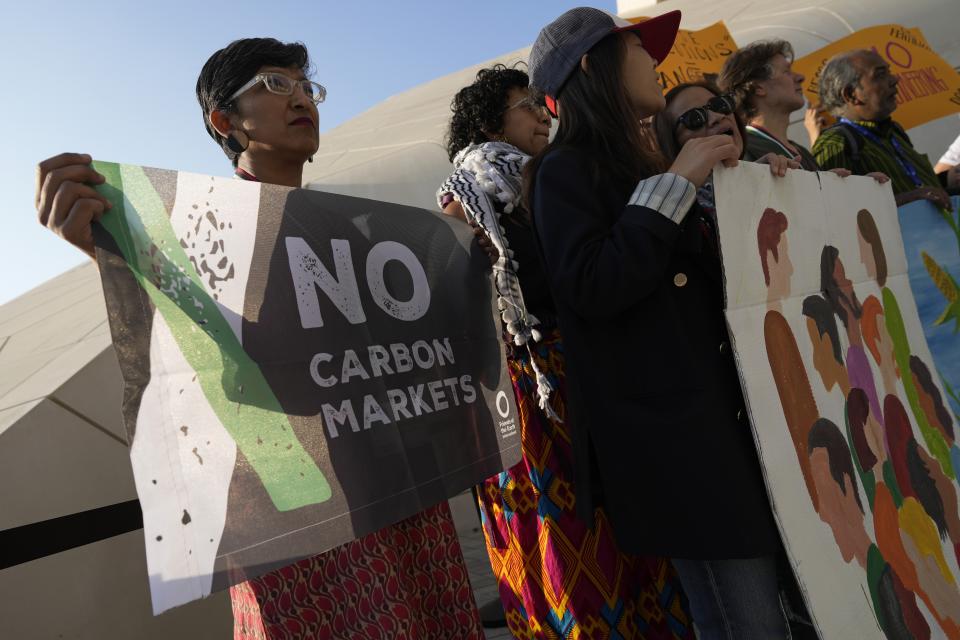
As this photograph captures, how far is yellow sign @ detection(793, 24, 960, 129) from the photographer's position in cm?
486

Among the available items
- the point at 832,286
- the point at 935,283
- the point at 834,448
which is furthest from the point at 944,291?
the point at 834,448

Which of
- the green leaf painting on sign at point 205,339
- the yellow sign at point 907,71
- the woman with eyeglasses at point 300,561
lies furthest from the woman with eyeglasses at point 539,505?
the yellow sign at point 907,71

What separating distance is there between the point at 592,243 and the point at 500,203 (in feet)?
2.01

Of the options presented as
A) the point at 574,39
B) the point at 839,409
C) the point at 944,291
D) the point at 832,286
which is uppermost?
the point at 574,39

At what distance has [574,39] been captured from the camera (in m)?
1.84

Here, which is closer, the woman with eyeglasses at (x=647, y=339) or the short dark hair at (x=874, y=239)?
the woman with eyeglasses at (x=647, y=339)

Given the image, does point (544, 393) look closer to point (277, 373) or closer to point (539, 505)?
point (539, 505)

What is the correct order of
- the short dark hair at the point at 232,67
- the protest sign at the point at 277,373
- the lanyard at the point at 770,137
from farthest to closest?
1. the lanyard at the point at 770,137
2. the short dark hair at the point at 232,67
3. the protest sign at the point at 277,373

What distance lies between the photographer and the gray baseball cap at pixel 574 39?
1834 millimetres

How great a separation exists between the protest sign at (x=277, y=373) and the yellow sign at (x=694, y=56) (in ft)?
11.0

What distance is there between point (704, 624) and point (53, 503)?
72.0 inches

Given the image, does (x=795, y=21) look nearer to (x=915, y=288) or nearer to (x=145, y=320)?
(x=915, y=288)

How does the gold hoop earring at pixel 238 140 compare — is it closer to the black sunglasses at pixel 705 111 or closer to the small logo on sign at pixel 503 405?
the small logo on sign at pixel 503 405

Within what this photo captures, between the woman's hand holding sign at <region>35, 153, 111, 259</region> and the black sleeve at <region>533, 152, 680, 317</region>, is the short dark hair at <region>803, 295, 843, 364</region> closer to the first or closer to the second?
the black sleeve at <region>533, 152, 680, 317</region>
